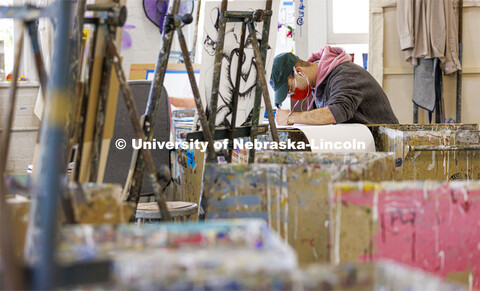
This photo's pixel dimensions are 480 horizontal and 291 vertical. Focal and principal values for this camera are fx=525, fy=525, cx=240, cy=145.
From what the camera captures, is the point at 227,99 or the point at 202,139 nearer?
the point at 202,139

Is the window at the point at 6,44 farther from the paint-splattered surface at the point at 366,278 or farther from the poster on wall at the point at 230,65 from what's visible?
the paint-splattered surface at the point at 366,278

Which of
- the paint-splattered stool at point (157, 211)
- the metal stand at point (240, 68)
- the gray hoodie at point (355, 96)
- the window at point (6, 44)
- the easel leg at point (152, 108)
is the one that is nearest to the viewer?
the easel leg at point (152, 108)

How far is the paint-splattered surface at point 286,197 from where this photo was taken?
1.29 m

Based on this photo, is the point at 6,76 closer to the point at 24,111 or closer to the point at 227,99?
the point at 24,111

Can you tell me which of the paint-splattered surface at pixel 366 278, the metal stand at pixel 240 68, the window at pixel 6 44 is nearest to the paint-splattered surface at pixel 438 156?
the metal stand at pixel 240 68

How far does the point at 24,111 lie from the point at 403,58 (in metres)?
2.98

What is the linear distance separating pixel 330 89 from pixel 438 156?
94 cm

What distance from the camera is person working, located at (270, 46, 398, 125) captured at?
9.60 ft

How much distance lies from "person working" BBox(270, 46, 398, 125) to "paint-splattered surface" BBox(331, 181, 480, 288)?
5.95 feet

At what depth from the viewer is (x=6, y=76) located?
390 centimetres

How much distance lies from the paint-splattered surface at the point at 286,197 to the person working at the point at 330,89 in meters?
1.60

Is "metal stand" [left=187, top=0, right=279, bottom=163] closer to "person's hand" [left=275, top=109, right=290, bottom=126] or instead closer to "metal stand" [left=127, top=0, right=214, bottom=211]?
"metal stand" [left=127, top=0, right=214, bottom=211]

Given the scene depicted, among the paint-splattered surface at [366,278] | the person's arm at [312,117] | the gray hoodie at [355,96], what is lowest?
the paint-splattered surface at [366,278]

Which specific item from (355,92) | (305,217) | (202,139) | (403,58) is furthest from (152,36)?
(305,217)
